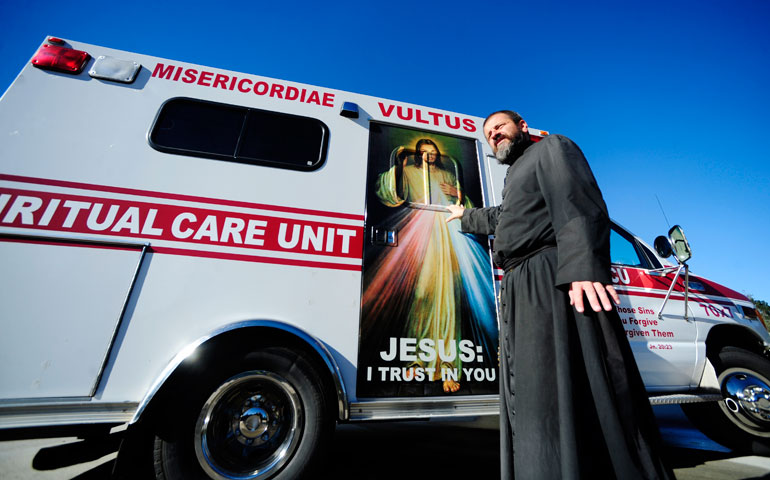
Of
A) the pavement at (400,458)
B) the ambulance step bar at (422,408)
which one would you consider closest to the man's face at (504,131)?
the ambulance step bar at (422,408)

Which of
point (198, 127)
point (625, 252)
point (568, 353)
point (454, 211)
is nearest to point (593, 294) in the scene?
point (568, 353)

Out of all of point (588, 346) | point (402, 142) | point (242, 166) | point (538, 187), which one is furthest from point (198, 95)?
point (588, 346)

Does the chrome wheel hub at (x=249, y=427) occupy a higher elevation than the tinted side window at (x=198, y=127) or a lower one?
lower

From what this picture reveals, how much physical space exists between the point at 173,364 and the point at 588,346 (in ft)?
6.35

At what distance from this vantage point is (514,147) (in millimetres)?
1678

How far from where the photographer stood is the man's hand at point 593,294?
1030mm

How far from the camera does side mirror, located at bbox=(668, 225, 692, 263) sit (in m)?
2.35

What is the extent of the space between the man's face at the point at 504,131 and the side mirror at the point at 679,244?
1.86 metres

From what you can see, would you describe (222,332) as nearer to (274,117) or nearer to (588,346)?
(274,117)

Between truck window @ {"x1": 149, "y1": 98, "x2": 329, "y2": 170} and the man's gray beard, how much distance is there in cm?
121

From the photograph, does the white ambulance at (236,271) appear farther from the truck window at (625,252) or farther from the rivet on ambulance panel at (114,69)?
the truck window at (625,252)

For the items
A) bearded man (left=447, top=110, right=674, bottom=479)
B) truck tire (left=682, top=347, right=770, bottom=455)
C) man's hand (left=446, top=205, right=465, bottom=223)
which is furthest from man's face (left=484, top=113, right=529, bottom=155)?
truck tire (left=682, top=347, right=770, bottom=455)

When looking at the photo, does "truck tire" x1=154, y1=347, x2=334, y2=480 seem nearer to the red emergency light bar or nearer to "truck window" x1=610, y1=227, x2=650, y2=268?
the red emergency light bar

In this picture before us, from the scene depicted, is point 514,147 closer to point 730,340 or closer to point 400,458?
point 400,458
